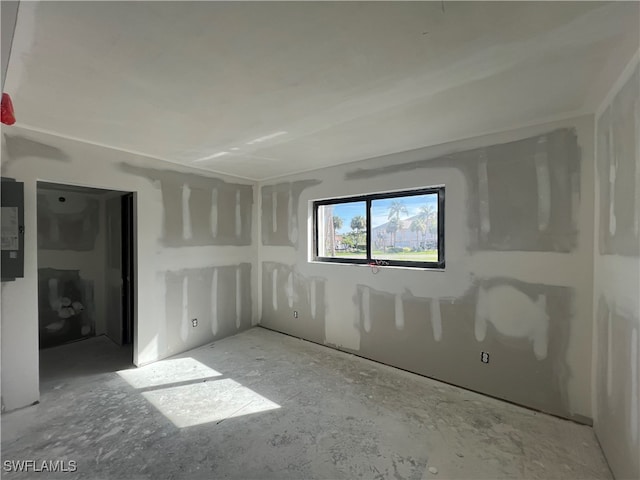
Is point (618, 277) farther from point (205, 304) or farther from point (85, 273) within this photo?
point (85, 273)

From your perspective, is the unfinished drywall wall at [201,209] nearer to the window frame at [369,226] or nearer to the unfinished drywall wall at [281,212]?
the unfinished drywall wall at [281,212]

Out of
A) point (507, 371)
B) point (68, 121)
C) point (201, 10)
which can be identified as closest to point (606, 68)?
point (201, 10)

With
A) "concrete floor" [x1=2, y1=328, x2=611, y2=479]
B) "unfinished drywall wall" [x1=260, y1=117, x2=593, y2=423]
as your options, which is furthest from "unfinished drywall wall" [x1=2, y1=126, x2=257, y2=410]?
"unfinished drywall wall" [x1=260, y1=117, x2=593, y2=423]

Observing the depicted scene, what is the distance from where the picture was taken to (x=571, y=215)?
214 centimetres

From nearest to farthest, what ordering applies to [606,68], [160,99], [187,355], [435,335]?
1. [606,68]
2. [160,99]
3. [435,335]
4. [187,355]

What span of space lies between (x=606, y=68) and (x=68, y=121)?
12.2ft

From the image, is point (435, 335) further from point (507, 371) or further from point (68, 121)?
point (68, 121)

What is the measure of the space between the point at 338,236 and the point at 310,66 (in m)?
2.47

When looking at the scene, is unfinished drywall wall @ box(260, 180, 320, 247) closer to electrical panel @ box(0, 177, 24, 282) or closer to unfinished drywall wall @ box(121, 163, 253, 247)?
unfinished drywall wall @ box(121, 163, 253, 247)

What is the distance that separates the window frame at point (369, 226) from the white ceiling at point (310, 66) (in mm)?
683

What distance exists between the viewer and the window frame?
9.23ft

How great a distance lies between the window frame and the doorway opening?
2394mm

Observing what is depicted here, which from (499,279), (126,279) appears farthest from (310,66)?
(126,279)

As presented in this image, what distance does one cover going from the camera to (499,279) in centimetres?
243
